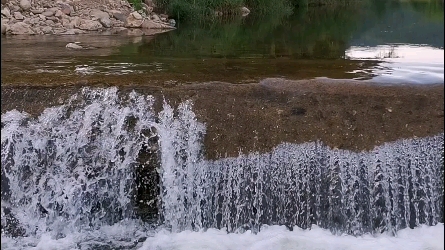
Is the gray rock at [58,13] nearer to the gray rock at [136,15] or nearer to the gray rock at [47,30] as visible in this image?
the gray rock at [47,30]

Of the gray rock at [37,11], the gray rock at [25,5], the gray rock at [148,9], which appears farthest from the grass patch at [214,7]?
the gray rock at [25,5]

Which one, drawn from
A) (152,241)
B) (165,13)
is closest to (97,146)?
(152,241)

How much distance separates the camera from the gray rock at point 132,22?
43.8ft

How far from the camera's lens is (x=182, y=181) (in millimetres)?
4480

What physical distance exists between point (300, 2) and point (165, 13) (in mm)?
8086

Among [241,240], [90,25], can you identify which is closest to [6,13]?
[90,25]

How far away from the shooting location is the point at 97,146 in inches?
176

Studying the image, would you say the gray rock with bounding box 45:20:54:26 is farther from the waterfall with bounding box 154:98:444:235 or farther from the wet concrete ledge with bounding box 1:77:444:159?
the waterfall with bounding box 154:98:444:235

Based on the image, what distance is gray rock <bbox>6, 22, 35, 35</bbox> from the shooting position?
11.0 meters

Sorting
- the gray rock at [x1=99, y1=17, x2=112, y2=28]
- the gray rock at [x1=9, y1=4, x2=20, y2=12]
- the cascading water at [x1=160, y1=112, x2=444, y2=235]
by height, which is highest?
the gray rock at [x1=9, y1=4, x2=20, y2=12]

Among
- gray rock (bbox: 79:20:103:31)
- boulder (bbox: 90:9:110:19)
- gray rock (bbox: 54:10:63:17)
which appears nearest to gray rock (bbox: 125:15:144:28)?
boulder (bbox: 90:9:110:19)

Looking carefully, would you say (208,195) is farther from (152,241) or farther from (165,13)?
(165,13)

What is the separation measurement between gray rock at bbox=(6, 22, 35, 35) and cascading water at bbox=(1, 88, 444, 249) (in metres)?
7.05

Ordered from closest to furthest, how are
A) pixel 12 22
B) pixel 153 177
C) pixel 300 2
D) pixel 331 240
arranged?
pixel 331 240 → pixel 153 177 → pixel 12 22 → pixel 300 2
